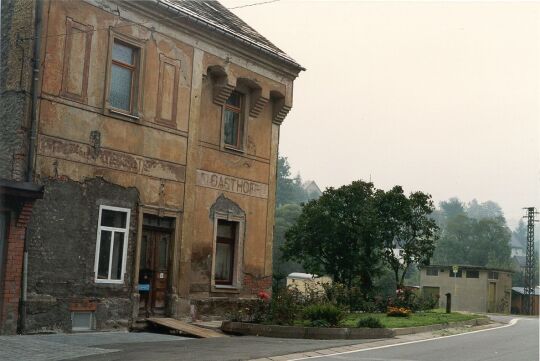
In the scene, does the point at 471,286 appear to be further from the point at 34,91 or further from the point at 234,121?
the point at 34,91

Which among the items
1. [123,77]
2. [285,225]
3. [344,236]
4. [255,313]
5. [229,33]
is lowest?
[255,313]

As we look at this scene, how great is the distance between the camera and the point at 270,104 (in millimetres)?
23750

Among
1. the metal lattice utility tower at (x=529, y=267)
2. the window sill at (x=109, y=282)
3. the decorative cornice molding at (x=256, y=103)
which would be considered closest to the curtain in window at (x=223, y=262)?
the window sill at (x=109, y=282)

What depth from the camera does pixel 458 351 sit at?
1468 centimetres

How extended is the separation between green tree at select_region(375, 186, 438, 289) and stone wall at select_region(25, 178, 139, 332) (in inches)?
748

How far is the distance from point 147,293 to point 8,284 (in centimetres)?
476

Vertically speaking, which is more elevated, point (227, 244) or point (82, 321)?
point (227, 244)

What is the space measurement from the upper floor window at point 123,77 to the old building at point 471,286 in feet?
158

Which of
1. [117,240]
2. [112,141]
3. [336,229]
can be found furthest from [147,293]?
[336,229]

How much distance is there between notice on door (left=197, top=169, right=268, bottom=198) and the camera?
20672mm

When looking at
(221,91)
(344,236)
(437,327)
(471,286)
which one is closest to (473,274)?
(471,286)

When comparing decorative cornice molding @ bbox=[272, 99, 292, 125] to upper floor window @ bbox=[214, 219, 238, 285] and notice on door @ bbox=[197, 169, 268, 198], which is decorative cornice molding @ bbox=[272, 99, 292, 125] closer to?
notice on door @ bbox=[197, 169, 268, 198]

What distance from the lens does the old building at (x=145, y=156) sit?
52.5 ft

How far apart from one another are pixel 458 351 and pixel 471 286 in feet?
171
